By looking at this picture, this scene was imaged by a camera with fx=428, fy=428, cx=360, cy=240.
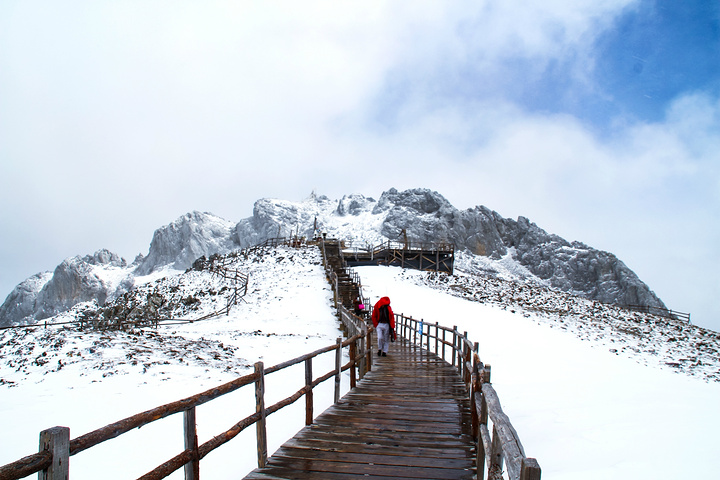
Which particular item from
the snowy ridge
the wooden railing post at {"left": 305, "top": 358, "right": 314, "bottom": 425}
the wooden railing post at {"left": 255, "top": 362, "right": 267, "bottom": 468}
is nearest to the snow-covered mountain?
the snowy ridge

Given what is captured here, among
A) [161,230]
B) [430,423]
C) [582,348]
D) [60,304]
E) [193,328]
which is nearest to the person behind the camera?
[430,423]

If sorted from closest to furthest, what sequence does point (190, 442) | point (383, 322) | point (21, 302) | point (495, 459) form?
point (495, 459)
point (190, 442)
point (383, 322)
point (21, 302)

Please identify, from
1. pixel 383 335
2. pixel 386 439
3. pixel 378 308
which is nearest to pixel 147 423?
pixel 386 439

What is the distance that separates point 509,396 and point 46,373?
36.6ft

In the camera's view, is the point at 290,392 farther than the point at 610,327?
No

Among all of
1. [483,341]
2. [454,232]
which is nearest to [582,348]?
[483,341]

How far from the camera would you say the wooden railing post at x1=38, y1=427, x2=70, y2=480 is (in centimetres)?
219

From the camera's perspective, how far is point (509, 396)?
430 inches

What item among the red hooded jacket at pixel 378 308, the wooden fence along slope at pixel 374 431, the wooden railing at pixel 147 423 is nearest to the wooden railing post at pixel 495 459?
the wooden fence along slope at pixel 374 431

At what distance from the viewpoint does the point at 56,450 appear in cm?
222

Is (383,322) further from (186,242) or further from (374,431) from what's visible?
(186,242)

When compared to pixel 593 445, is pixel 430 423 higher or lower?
higher

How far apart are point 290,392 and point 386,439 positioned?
506 centimetres

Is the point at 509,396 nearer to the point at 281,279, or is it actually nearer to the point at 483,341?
the point at 483,341
